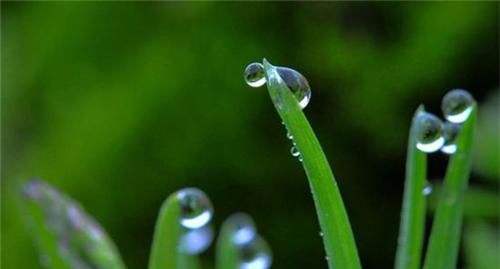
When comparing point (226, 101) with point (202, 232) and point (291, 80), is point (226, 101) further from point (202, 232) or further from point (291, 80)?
point (291, 80)

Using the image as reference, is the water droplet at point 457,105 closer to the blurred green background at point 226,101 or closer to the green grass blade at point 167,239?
the green grass blade at point 167,239

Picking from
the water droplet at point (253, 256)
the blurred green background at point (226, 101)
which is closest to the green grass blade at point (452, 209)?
the water droplet at point (253, 256)

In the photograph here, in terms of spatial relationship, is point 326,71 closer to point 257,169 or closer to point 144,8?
point 257,169

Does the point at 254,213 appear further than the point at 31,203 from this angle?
Yes

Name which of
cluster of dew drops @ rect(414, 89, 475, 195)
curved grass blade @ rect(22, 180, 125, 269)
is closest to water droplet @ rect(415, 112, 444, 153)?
cluster of dew drops @ rect(414, 89, 475, 195)

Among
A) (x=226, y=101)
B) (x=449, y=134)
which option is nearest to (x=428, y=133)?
(x=449, y=134)

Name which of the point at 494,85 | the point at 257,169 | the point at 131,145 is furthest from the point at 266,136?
the point at 494,85

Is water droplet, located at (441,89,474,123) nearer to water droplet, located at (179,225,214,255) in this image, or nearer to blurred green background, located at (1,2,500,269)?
water droplet, located at (179,225,214,255)
